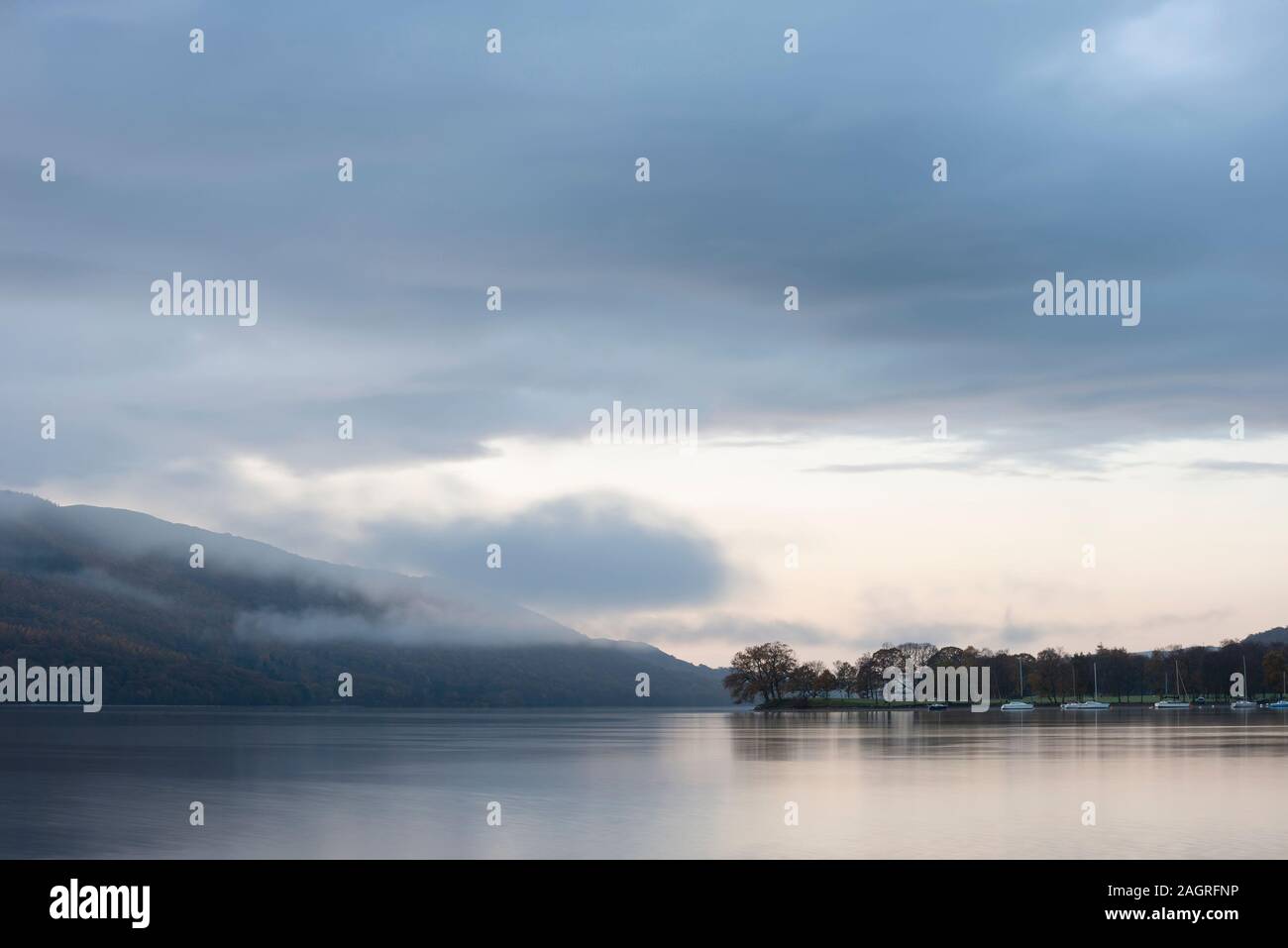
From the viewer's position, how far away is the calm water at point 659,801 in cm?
4294

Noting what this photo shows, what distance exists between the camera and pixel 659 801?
57.8 meters

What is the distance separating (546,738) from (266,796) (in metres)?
74.3

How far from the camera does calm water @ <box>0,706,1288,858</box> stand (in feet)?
141

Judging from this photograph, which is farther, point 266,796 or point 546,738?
point 546,738
